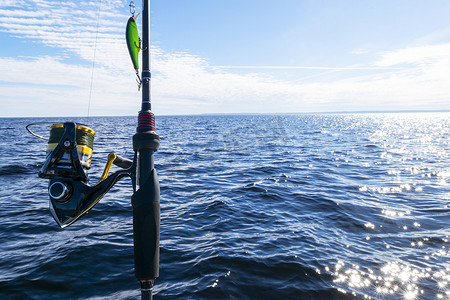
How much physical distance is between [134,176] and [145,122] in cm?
46

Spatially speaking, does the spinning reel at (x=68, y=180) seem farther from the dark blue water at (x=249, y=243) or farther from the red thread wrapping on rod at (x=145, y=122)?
the dark blue water at (x=249, y=243)

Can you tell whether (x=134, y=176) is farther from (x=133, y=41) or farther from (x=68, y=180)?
(x=133, y=41)

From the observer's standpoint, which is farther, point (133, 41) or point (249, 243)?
point (249, 243)

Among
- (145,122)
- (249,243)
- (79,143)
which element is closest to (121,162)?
(79,143)

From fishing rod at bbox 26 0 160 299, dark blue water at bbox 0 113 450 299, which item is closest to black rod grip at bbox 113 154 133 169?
fishing rod at bbox 26 0 160 299

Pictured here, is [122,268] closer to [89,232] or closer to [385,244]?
[89,232]

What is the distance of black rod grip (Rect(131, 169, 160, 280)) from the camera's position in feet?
6.92

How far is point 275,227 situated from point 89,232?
3.87 meters

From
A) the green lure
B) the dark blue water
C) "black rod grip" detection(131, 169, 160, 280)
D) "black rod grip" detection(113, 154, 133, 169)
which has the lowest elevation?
the dark blue water

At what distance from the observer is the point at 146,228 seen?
216 cm

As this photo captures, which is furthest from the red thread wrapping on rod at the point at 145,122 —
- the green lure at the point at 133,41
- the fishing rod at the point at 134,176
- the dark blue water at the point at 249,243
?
the dark blue water at the point at 249,243

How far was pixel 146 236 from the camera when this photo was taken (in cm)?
216

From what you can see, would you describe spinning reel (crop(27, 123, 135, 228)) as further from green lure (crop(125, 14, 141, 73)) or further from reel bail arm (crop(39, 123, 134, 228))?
green lure (crop(125, 14, 141, 73))

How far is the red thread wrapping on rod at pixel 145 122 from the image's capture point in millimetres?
2344
